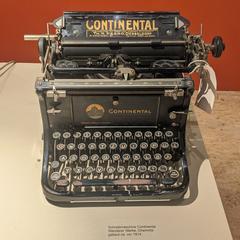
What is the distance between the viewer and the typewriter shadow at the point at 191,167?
61.8 inches

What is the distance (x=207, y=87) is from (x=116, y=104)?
316 millimetres

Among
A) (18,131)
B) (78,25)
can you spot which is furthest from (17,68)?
(78,25)

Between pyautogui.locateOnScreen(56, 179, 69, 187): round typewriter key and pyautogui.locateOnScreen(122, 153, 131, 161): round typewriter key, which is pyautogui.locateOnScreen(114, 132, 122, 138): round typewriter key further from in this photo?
pyautogui.locateOnScreen(56, 179, 69, 187): round typewriter key

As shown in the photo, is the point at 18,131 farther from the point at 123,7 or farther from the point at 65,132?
the point at 123,7

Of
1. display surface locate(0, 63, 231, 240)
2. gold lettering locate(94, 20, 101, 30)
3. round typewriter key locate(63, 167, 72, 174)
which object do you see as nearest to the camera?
display surface locate(0, 63, 231, 240)

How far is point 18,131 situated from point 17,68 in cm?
51

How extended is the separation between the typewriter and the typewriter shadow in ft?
0.09

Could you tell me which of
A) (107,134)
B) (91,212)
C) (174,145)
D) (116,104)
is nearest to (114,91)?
(116,104)

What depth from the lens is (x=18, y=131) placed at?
184 cm

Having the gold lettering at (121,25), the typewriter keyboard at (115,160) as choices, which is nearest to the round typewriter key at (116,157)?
the typewriter keyboard at (115,160)

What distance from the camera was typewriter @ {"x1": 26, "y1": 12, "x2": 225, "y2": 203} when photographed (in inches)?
60.3

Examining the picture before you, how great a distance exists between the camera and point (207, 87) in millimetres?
1632

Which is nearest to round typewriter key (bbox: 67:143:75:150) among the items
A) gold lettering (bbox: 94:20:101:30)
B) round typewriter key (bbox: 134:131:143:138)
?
round typewriter key (bbox: 134:131:143:138)

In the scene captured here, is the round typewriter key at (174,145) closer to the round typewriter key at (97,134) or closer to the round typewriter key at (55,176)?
the round typewriter key at (97,134)
